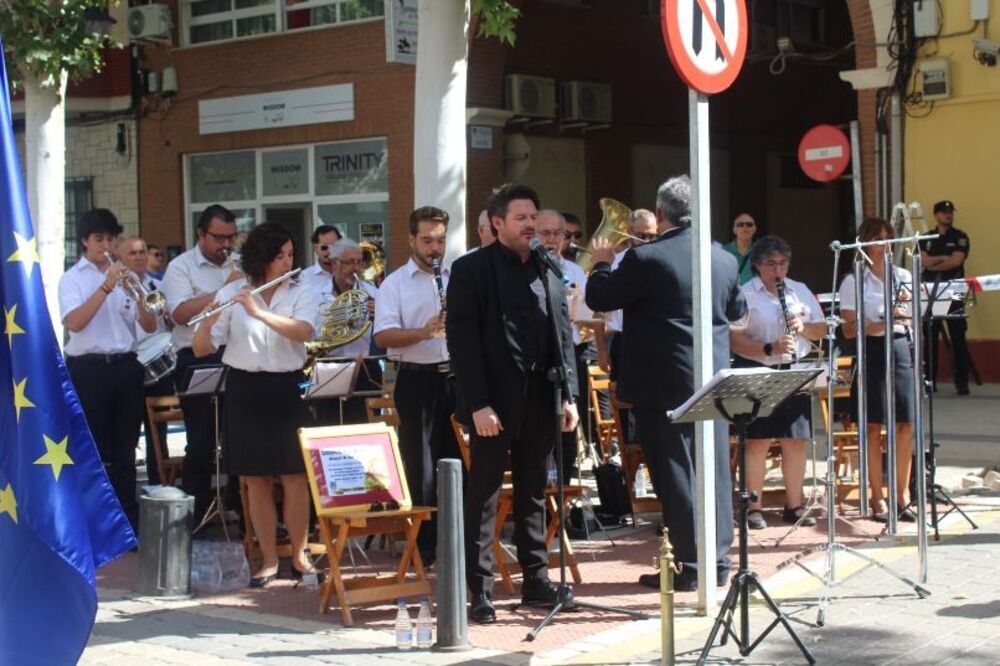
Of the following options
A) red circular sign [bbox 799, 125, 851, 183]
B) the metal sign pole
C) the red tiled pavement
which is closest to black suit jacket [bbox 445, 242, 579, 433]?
the metal sign pole

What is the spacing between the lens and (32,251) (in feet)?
16.8

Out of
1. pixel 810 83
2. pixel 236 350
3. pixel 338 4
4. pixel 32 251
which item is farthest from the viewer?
pixel 810 83

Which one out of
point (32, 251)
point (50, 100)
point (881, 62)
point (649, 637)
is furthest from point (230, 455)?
point (881, 62)

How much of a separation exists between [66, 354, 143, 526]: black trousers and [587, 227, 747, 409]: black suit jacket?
3.51m

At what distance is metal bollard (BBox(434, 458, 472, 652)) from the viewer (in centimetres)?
689

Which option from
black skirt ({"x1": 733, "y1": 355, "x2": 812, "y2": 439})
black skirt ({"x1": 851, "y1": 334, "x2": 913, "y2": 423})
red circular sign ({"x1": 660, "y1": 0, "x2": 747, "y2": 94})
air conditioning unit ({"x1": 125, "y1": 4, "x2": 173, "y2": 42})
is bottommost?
black skirt ({"x1": 733, "y1": 355, "x2": 812, "y2": 439})

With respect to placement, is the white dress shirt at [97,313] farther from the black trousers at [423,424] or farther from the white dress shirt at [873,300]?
the white dress shirt at [873,300]

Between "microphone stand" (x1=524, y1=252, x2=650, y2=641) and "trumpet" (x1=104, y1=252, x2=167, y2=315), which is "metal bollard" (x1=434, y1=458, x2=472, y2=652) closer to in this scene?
"microphone stand" (x1=524, y1=252, x2=650, y2=641)

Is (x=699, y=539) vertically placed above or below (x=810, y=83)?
below

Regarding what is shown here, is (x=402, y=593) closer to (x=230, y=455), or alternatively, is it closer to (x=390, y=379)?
(x=230, y=455)

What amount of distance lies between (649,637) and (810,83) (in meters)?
20.0

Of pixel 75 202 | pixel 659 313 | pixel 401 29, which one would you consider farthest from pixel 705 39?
pixel 75 202

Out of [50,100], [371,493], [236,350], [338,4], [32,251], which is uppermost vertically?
[338,4]

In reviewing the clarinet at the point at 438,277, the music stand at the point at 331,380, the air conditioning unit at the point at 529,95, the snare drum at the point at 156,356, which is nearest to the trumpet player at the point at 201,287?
the snare drum at the point at 156,356
